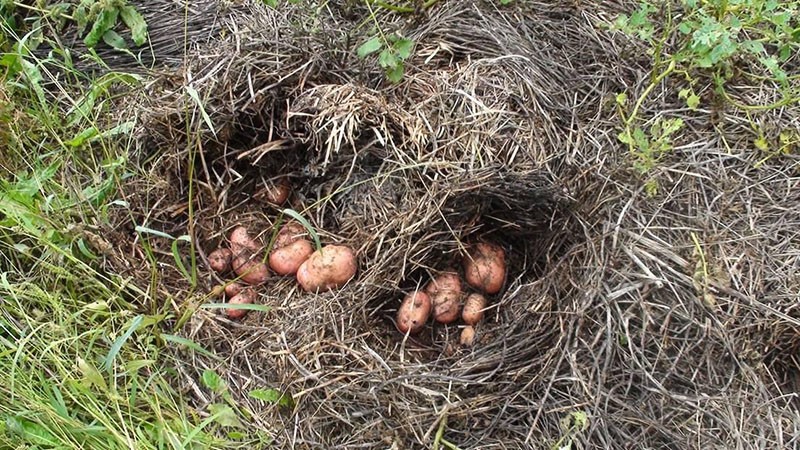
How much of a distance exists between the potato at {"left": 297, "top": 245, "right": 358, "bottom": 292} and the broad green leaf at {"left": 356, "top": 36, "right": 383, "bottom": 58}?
2.06ft

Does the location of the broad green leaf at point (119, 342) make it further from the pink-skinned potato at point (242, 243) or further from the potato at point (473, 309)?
the potato at point (473, 309)

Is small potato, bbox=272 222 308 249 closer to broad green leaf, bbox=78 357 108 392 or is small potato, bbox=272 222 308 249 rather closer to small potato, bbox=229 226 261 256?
small potato, bbox=229 226 261 256

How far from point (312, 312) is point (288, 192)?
0.50 m

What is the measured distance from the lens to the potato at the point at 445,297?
2.32 metres

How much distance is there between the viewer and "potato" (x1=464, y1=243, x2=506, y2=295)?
2328mm

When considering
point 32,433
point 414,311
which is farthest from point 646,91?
point 32,433

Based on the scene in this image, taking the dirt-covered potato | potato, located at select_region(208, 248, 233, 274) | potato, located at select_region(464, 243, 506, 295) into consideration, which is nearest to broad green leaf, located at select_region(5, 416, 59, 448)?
potato, located at select_region(208, 248, 233, 274)

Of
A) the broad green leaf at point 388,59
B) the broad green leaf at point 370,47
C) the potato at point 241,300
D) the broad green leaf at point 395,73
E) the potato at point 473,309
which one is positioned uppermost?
the broad green leaf at point 370,47

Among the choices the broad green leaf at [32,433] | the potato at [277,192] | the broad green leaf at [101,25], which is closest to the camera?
the broad green leaf at [32,433]

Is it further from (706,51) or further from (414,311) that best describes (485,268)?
(706,51)

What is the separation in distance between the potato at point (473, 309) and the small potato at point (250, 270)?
0.63m

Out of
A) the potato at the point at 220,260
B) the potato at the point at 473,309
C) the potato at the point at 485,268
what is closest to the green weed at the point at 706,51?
the potato at the point at 485,268

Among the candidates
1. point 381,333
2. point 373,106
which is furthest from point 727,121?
point 381,333

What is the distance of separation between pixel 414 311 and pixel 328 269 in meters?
0.28
